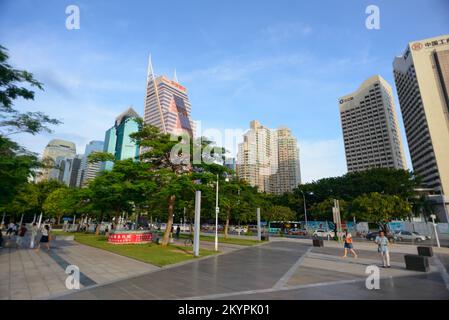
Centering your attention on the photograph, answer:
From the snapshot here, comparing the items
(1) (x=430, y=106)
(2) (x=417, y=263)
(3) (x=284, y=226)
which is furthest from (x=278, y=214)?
(1) (x=430, y=106)

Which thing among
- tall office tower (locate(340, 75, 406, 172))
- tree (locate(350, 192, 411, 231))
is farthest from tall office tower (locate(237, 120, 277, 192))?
tree (locate(350, 192, 411, 231))

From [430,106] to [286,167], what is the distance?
68.4m

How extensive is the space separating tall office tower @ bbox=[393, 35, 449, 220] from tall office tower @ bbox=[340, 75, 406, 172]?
30.6m

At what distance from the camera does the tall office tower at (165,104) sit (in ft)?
461

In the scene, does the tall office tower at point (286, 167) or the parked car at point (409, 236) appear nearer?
the parked car at point (409, 236)

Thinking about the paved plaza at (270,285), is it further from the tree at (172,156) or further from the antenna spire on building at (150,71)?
the antenna spire on building at (150,71)

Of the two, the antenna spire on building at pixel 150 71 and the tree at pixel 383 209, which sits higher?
the antenna spire on building at pixel 150 71

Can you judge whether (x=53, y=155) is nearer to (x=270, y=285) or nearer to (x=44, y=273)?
(x=44, y=273)

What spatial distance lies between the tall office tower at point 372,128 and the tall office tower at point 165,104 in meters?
96.4

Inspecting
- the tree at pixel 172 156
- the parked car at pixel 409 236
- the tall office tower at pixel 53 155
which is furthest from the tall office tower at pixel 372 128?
the tall office tower at pixel 53 155

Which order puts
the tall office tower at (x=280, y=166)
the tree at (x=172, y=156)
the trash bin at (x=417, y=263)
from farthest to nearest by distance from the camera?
1. the tall office tower at (x=280, y=166)
2. the tree at (x=172, y=156)
3. the trash bin at (x=417, y=263)

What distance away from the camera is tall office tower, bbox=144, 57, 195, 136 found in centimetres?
14038

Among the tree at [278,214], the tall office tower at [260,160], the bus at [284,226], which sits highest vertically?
the tall office tower at [260,160]
